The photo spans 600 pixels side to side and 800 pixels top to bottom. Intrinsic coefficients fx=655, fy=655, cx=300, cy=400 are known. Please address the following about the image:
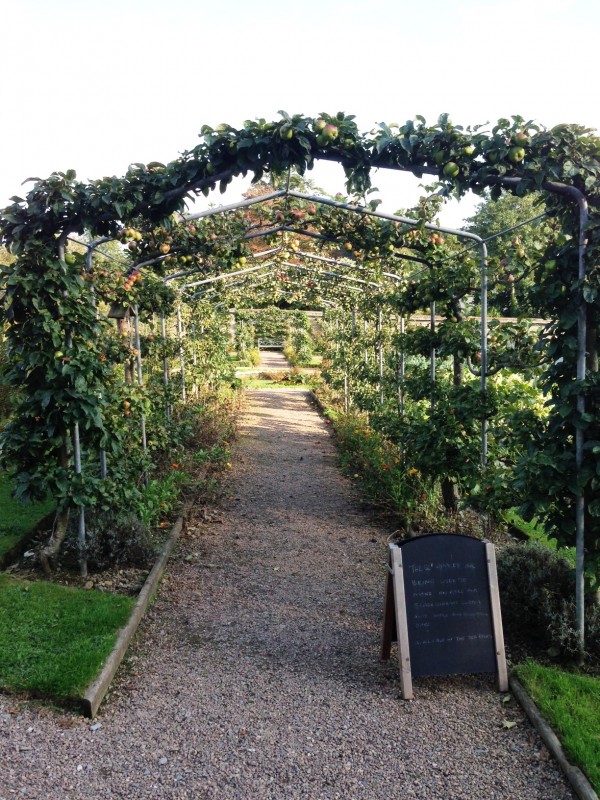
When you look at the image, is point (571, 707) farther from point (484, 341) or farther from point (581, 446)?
point (484, 341)

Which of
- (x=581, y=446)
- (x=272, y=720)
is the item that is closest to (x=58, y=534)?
(x=272, y=720)

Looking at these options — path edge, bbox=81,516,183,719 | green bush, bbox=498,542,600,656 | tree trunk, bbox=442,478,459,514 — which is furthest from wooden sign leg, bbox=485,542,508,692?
Answer: tree trunk, bbox=442,478,459,514

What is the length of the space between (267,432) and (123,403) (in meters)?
7.36

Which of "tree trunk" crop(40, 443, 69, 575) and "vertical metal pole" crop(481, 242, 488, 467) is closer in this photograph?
"tree trunk" crop(40, 443, 69, 575)

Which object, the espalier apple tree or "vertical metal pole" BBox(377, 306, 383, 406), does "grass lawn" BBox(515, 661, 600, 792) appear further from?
"vertical metal pole" BBox(377, 306, 383, 406)

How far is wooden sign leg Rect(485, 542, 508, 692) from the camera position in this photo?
3557 mm

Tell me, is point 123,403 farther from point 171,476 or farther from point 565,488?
point 565,488

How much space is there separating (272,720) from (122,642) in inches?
44.5

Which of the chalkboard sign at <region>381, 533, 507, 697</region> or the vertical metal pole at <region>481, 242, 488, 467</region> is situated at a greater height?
the vertical metal pole at <region>481, 242, 488, 467</region>

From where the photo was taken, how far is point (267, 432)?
12.8 m

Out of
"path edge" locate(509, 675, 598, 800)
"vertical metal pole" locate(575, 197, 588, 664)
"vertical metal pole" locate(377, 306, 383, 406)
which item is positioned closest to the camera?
"path edge" locate(509, 675, 598, 800)

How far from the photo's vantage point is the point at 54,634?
3.94 m

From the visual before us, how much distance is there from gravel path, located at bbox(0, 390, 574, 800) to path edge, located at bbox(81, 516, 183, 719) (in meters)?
0.07

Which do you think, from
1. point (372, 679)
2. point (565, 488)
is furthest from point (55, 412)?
point (565, 488)
